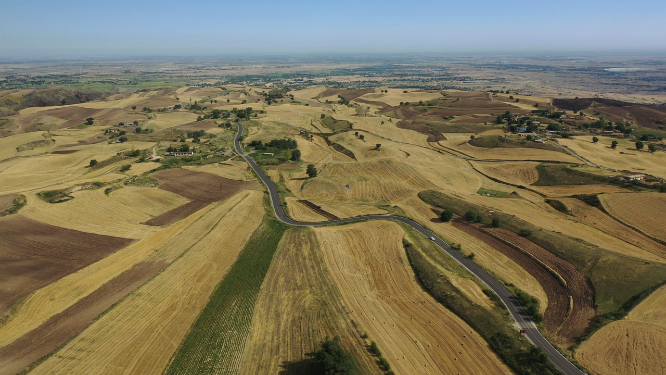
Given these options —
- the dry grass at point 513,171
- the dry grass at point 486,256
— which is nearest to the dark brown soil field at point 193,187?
the dry grass at point 486,256

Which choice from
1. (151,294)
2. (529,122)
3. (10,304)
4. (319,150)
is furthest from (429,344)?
(529,122)

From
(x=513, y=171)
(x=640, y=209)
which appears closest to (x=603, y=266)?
(x=640, y=209)

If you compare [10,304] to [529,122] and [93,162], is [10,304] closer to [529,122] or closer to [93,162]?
[93,162]

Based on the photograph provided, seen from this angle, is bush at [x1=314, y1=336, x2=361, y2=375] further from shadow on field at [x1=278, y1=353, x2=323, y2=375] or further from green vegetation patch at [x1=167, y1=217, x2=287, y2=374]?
green vegetation patch at [x1=167, y1=217, x2=287, y2=374]

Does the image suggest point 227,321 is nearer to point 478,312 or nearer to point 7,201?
point 478,312

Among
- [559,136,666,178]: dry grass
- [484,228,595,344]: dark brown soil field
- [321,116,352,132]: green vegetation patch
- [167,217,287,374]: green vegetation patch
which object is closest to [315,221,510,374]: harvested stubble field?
[484,228,595,344]: dark brown soil field
